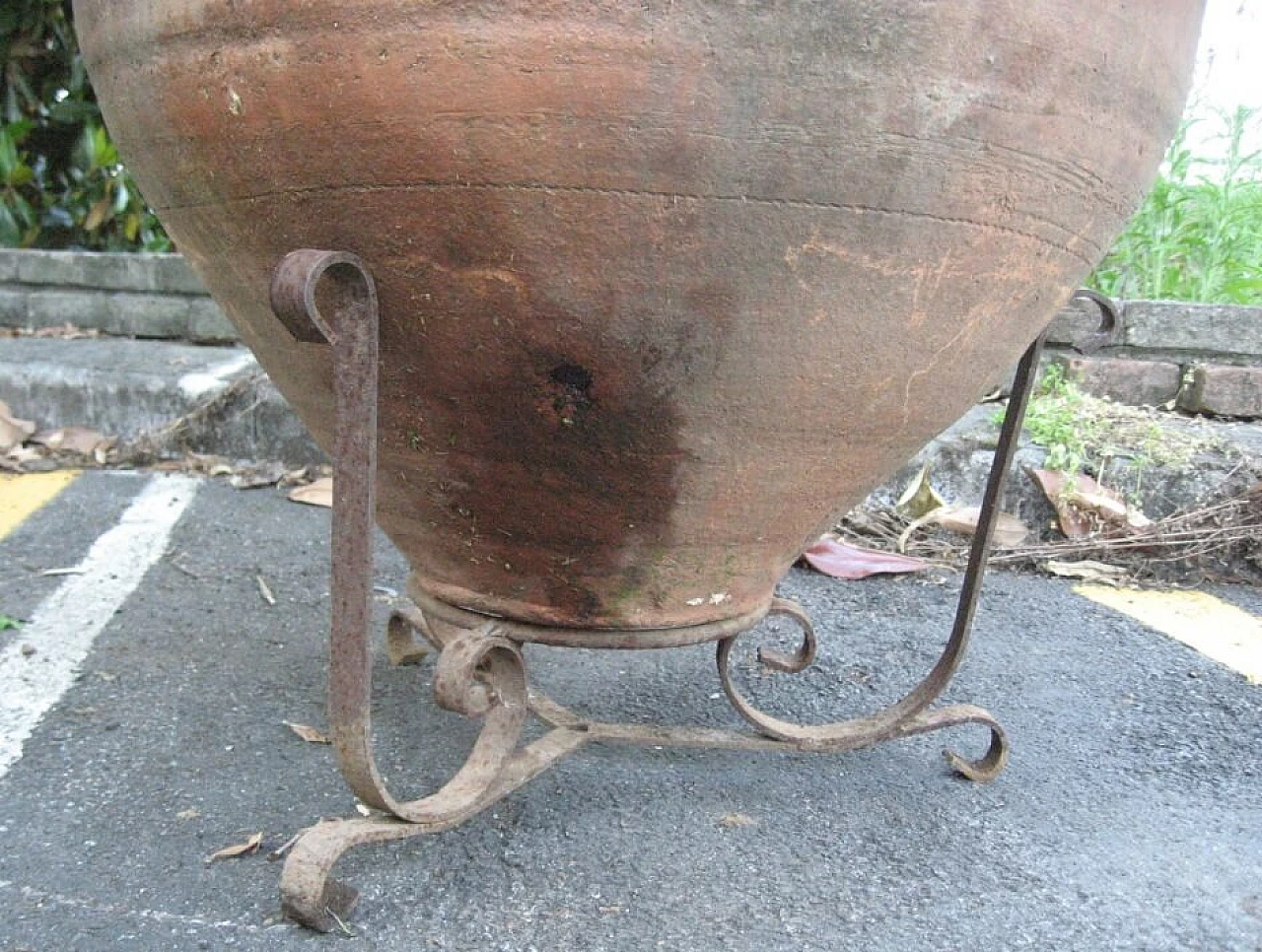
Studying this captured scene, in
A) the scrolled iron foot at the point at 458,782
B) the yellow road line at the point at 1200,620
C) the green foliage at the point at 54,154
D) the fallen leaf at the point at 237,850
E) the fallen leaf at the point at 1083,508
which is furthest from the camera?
the green foliage at the point at 54,154

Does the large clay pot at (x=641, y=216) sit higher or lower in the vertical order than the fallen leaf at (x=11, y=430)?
higher

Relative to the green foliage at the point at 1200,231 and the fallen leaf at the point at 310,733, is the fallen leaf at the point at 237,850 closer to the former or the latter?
the fallen leaf at the point at 310,733

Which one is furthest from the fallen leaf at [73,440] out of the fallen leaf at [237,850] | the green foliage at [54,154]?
the fallen leaf at [237,850]

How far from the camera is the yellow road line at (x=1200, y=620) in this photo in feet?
6.75

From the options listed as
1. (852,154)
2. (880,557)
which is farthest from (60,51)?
A: (852,154)

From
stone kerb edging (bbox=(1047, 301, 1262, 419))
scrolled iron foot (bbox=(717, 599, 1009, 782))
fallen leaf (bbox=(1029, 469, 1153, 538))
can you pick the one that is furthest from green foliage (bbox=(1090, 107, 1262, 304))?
scrolled iron foot (bbox=(717, 599, 1009, 782))

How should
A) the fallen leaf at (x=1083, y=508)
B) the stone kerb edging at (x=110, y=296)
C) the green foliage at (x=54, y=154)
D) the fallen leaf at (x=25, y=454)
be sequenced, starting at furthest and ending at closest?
the green foliage at (x=54, y=154) < the stone kerb edging at (x=110, y=296) < the fallen leaf at (x=25, y=454) < the fallen leaf at (x=1083, y=508)

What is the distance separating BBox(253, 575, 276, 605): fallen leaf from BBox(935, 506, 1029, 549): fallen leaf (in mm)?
1581

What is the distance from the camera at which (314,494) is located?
2.84 m

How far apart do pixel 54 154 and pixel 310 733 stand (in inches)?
160

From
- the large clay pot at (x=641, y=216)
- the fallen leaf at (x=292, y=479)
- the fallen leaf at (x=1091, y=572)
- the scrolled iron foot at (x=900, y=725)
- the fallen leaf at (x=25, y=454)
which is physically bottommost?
the fallen leaf at (x=25, y=454)

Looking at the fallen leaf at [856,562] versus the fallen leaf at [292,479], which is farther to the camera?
the fallen leaf at [292,479]

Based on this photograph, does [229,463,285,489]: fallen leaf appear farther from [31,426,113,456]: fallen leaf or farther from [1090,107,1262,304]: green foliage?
[1090,107,1262,304]: green foliage

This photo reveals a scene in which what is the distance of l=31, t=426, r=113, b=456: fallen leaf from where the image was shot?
3117 mm
